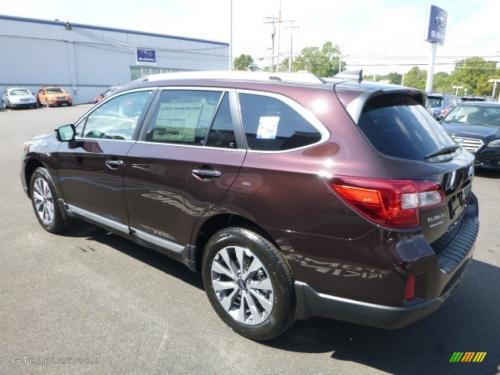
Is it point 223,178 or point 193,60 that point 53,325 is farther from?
point 193,60

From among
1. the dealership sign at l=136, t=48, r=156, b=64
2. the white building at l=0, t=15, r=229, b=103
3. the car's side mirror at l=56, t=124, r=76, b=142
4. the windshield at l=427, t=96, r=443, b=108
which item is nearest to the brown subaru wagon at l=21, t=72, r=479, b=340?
the car's side mirror at l=56, t=124, r=76, b=142

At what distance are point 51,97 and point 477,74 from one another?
76.1 m

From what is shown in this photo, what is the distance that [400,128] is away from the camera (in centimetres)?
272

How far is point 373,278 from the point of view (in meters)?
2.38

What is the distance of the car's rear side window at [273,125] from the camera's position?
2670 millimetres

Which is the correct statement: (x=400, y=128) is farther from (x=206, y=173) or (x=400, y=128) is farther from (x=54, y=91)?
(x=54, y=91)

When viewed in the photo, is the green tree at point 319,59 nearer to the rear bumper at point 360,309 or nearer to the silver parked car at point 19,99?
the silver parked car at point 19,99

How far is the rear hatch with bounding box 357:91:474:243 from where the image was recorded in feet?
8.03

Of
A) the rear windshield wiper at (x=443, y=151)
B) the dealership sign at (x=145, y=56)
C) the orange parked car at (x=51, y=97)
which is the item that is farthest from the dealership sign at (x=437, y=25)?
the rear windshield wiper at (x=443, y=151)

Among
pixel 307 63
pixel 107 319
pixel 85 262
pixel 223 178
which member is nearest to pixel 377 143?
pixel 223 178

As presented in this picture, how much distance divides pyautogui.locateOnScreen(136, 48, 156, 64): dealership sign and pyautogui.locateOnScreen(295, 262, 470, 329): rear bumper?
45.4m

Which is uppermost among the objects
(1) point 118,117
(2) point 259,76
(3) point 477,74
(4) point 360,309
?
(3) point 477,74

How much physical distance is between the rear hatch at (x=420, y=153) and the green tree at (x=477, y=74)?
86493 millimetres

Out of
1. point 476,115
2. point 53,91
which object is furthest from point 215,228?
point 53,91
